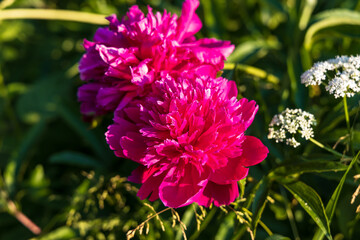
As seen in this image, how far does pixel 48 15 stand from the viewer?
3.47 feet

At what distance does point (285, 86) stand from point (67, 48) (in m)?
1.07

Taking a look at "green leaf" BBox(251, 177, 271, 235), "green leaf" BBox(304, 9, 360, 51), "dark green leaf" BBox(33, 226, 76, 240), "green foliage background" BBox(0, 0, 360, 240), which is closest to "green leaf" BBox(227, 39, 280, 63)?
"green foliage background" BBox(0, 0, 360, 240)

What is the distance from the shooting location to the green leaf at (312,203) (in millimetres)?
582

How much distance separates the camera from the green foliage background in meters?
0.68

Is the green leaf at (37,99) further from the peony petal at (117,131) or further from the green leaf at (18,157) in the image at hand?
the peony petal at (117,131)

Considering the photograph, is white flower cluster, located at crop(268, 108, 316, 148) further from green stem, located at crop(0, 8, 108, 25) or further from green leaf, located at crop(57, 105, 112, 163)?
green stem, located at crop(0, 8, 108, 25)

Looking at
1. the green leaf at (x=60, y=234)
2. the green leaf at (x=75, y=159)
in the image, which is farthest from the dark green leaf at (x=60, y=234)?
the green leaf at (x=75, y=159)

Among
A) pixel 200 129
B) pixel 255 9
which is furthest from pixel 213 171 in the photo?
pixel 255 9

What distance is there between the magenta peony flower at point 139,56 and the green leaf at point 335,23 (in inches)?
14.0

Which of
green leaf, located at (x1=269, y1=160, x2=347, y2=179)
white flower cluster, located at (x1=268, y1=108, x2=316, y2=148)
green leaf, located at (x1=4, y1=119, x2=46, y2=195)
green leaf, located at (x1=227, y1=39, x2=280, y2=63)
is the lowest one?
green leaf, located at (x1=4, y1=119, x2=46, y2=195)

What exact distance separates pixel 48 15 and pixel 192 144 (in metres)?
0.72

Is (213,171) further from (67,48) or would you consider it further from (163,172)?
(67,48)

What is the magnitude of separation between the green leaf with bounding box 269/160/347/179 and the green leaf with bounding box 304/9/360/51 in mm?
401

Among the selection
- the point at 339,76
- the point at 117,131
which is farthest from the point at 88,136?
the point at 339,76
